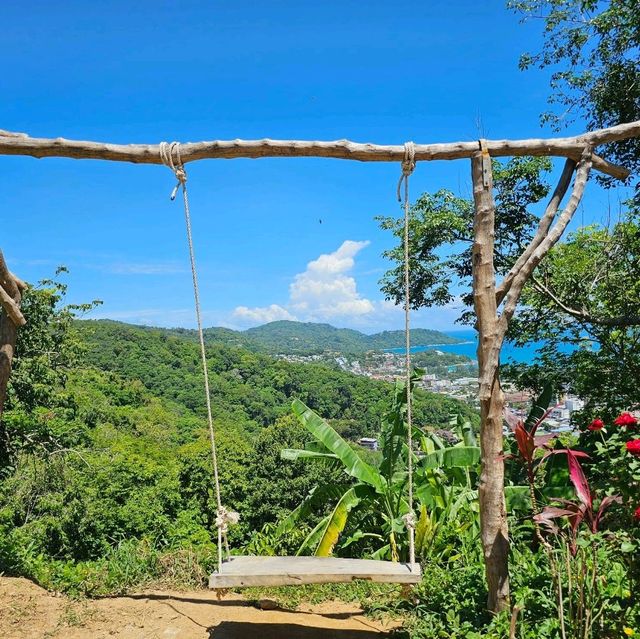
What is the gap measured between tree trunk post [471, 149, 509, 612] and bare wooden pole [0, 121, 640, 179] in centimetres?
22

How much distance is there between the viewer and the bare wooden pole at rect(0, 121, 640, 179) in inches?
105

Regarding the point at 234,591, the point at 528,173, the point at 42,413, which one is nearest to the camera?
the point at 234,591

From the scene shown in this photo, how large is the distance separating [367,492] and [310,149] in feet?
8.69

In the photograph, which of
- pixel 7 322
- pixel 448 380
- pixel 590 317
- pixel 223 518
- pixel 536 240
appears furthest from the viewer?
pixel 448 380

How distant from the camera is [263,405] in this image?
78.0 ft

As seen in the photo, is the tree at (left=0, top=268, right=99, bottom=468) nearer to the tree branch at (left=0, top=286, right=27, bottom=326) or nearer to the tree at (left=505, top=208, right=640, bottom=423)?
the tree branch at (left=0, top=286, right=27, bottom=326)

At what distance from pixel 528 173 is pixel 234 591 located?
4.93 metres

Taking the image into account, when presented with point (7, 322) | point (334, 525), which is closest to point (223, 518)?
point (334, 525)

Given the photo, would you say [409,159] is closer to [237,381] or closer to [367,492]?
[367,492]

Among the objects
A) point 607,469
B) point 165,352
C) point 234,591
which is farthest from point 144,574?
point 165,352

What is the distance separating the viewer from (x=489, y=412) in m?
2.48

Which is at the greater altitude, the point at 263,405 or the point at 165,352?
the point at 165,352

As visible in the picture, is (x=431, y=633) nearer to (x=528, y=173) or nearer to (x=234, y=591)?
(x=234, y=591)

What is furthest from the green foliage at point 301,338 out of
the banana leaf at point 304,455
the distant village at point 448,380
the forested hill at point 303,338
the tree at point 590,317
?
the banana leaf at point 304,455
